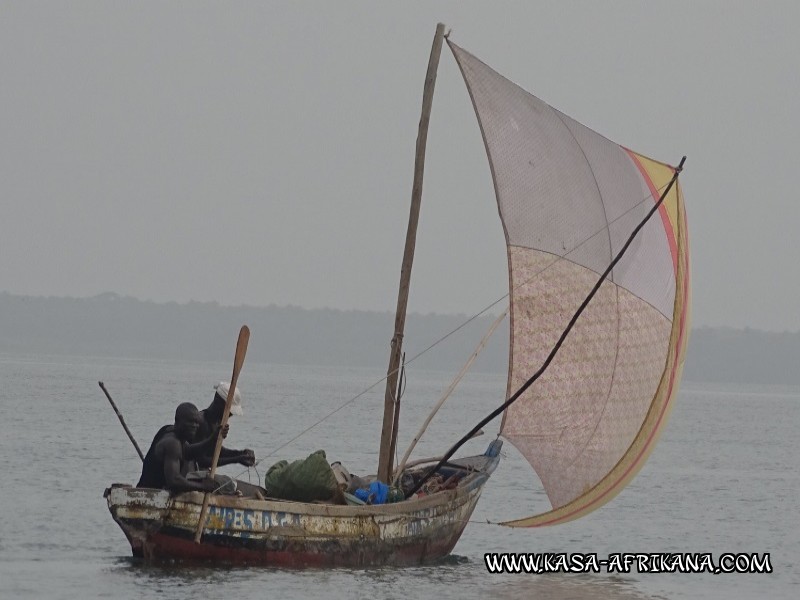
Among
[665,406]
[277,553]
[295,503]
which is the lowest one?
[277,553]

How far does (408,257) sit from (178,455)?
4169 mm

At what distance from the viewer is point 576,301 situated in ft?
62.2

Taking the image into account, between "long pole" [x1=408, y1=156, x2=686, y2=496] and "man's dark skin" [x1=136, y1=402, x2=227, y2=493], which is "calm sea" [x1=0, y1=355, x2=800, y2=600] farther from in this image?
"long pole" [x1=408, y1=156, x2=686, y2=496]

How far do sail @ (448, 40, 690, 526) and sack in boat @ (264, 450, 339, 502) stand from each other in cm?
284

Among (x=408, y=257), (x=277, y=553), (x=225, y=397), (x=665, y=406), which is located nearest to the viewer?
(x=277, y=553)

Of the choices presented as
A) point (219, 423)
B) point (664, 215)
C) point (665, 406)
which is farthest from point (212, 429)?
point (664, 215)

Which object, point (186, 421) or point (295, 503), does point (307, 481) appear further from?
point (186, 421)

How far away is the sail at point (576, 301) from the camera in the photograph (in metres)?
18.6

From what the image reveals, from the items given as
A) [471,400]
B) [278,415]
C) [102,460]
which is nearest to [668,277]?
[102,460]

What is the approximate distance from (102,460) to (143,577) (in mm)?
20013

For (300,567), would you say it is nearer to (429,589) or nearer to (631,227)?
(429,589)

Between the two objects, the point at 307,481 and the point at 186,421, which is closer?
the point at 186,421

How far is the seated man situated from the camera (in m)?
16.5

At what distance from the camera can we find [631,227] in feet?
63.8
